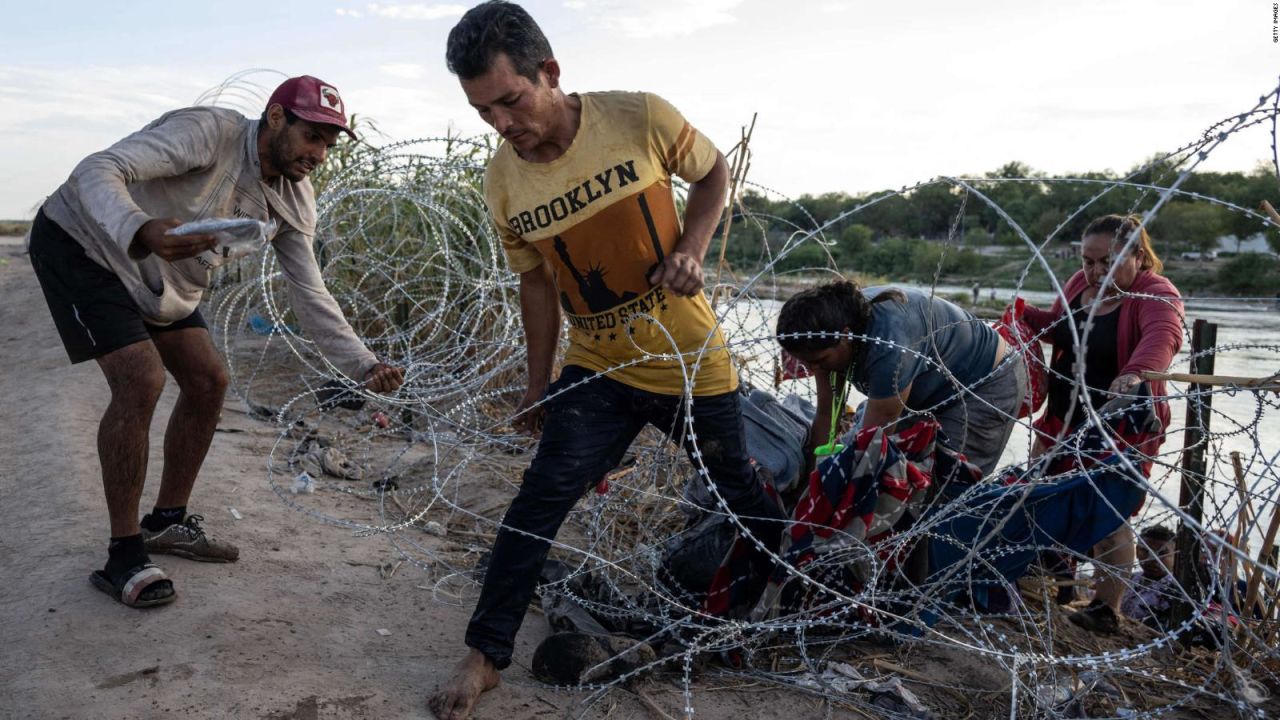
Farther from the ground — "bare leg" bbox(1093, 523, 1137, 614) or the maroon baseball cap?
the maroon baseball cap

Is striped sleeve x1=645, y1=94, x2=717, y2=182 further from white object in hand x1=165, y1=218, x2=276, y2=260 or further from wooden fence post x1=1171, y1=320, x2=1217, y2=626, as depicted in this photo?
wooden fence post x1=1171, y1=320, x2=1217, y2=626

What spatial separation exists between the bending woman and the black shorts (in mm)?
1881

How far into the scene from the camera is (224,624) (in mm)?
2613

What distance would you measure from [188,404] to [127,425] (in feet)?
0.94

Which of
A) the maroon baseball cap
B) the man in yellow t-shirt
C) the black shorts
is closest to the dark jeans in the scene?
Answer: the man in yellow t-shirt

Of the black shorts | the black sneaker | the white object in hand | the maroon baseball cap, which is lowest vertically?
the black sneaker

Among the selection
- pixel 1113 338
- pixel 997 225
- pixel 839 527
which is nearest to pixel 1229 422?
pixel 1113 338

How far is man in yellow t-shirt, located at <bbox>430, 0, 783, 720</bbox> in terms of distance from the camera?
2.29 metres

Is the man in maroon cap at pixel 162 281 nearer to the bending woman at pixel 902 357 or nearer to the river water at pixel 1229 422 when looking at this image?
the bending woman at pixel 902 357

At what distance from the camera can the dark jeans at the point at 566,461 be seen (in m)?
2.40

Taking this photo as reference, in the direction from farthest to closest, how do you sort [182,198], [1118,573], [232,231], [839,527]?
[1118,573] < [839,527] < [182,198] < [232,231]

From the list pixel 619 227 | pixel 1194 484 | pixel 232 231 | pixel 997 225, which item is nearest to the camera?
pixel 232 231

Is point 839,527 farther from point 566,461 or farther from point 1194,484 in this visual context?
point 1194,484

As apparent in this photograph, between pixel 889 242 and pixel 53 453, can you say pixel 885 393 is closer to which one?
pixel 53 453
